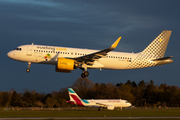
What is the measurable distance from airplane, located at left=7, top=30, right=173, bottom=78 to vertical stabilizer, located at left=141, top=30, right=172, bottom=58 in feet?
4.87

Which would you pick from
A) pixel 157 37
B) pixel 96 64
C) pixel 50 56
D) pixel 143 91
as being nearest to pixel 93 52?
pixel 96 64

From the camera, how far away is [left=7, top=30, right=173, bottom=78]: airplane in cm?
4266

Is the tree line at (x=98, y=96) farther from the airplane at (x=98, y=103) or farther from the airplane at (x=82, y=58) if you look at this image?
the airplane at (x=82, y=58)

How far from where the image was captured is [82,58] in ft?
140

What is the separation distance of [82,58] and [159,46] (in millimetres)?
16818

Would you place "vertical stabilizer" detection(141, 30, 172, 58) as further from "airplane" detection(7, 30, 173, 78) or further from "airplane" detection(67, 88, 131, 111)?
"airplane" detection(67, 88, 131, 111)

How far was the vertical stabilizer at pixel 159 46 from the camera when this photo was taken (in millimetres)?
49938

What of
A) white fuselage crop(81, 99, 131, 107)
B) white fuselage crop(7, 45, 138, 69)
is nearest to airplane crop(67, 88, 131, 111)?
white fuselage crop(81, 99, 131, 107)

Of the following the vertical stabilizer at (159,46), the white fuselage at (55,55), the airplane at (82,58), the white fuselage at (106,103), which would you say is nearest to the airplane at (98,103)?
the white fuselage at (106,103)

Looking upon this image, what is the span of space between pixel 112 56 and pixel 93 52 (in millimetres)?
3316

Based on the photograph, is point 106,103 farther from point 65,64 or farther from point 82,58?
point 65,64

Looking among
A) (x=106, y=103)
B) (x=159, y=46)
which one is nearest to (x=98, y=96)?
(x=106, y=103)

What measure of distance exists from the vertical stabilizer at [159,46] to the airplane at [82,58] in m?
1.48

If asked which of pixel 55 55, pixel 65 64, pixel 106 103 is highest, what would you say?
pixel 55 55
